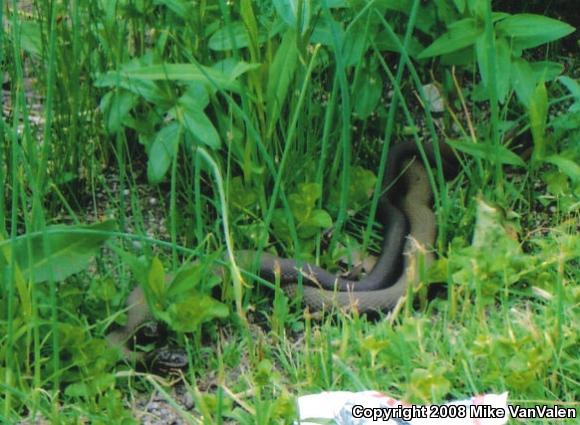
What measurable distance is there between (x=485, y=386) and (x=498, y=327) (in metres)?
0.25

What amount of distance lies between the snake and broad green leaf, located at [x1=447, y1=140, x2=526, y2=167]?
22cm

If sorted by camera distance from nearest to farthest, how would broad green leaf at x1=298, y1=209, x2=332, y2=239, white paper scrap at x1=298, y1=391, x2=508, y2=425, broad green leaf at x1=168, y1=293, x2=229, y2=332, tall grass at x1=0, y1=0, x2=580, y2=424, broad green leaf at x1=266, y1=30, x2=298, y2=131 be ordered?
white paper scrap at x1=298, y1=391, x2=508, y2=425 → tall grass at x1=0, y1=0, x2=580, y2=424 → broad green leaf at x1=168, y1=293, x2=229, y2=332 → broad green leaf at x1=266, y1=30, x2=298, y2=131 → broad green leaf at x1=298, y1=209, x2=332, y2=239

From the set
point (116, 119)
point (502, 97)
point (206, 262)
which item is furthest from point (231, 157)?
point (502, 97)

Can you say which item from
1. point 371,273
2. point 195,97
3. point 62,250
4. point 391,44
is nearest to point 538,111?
point 391,44

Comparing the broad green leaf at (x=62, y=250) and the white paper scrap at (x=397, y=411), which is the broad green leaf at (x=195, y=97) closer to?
the broad green leaf at (x=62, y=250)

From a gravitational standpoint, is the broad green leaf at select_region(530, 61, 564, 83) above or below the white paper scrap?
above

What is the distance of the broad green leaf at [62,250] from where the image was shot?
2545 mm

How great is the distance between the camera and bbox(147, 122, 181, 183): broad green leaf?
2.95m

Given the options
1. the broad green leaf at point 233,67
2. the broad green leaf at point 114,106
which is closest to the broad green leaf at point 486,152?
the broad green leaf at point 233,67

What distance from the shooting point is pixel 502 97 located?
300 cm

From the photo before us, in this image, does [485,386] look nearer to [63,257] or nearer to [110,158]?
[63,257]

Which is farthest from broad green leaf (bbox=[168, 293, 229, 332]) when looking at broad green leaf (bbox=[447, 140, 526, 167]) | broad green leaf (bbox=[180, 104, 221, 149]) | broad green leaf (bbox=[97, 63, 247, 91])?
broad green leaf (bbox=[447, 140, 526, 167])

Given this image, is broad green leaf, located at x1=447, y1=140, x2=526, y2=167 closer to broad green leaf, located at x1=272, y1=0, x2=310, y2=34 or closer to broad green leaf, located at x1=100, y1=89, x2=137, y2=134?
broad green leaf, located at x1=272, y1=0, x2=310, y2=34

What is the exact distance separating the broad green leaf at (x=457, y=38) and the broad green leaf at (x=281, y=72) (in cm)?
40
